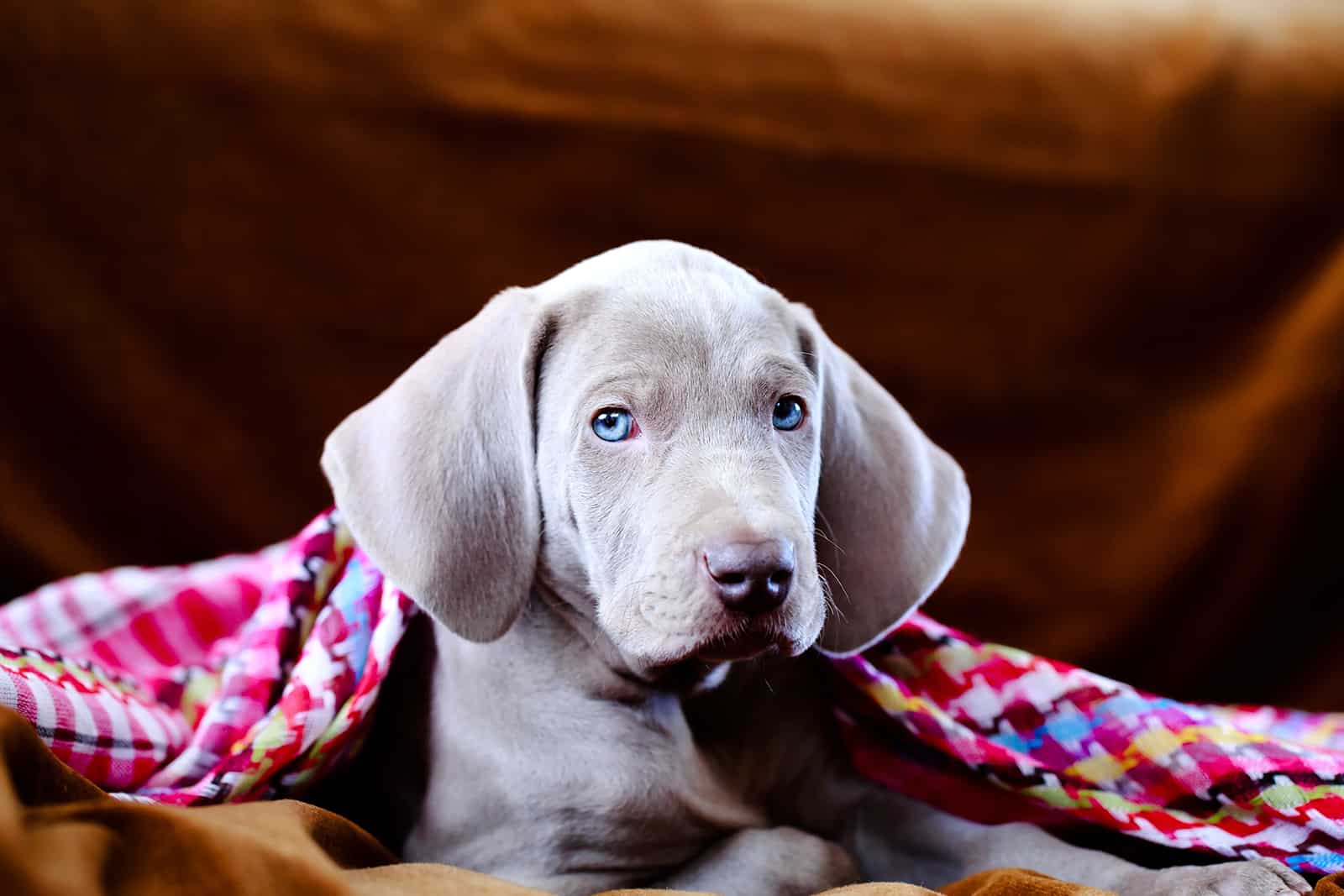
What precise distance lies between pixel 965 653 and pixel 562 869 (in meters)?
0.73

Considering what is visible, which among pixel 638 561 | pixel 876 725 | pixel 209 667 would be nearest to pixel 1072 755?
pixel 876 725

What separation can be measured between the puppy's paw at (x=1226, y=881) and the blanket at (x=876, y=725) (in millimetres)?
91

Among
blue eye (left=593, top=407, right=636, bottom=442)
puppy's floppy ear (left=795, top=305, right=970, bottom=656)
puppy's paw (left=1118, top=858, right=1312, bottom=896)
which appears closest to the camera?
puppy's paw (left=1118, top=858, right=1312, bottom=896)

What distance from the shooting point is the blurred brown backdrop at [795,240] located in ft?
8.55

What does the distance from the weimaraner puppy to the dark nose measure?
0.03 meters

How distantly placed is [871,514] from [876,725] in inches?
15.2

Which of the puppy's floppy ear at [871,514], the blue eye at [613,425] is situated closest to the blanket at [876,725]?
the puppy's floppy ear at [871,514]

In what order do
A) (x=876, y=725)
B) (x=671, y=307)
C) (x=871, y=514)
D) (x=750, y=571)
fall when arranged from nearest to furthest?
(x=750, y=571), (x=671, y=307), (x=871, y=514), (x=876, y=725)

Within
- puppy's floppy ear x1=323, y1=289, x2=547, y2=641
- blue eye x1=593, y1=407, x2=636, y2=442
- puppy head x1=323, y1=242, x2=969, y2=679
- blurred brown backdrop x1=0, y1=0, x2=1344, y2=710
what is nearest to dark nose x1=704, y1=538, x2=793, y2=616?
puppy head x1=323, y1=242, x2=969, y2=679

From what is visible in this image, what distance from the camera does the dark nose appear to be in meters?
1.46

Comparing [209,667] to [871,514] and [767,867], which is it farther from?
[871,514]

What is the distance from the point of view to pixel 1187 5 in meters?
2.98

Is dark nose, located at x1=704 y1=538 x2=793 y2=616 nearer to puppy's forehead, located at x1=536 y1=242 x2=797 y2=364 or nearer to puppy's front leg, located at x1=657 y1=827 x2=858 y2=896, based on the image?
puppy's forehead, located at x1=536 y1=242 x2=797 y2=364

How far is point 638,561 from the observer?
62.4 inches
